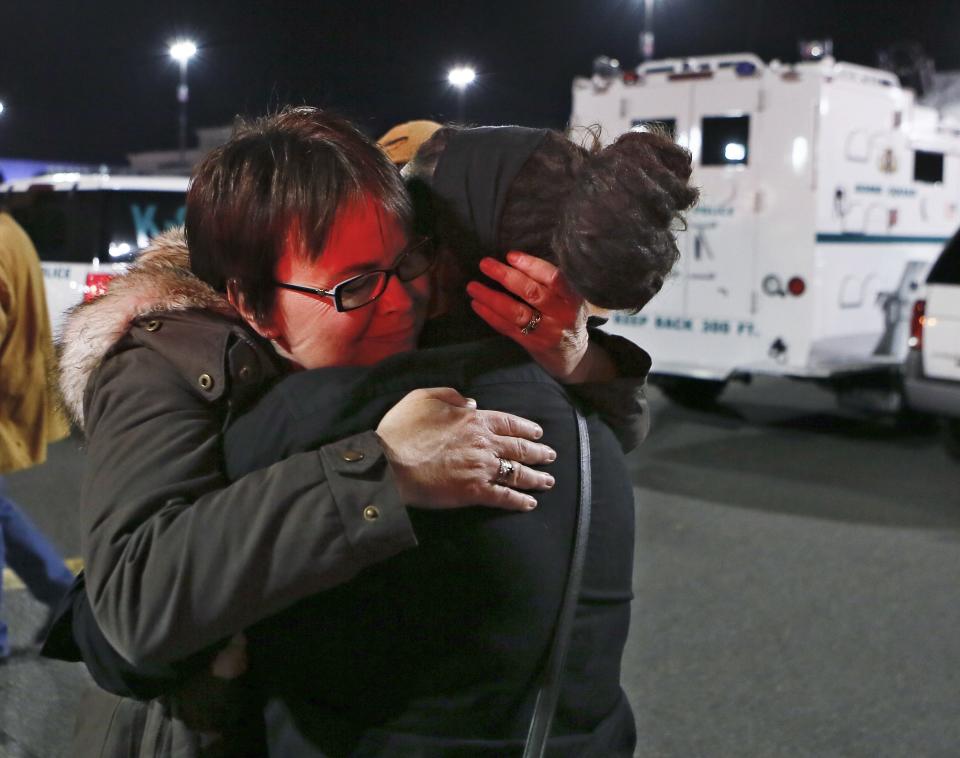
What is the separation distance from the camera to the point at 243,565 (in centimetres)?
128

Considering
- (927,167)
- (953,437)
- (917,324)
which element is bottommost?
(953,437)

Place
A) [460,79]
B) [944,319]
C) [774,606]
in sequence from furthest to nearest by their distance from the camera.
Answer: [460,79] → [944,319] → [774,606]

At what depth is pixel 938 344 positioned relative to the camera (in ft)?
26.9

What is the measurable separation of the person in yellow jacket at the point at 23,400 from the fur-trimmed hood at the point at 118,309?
10.5 ft

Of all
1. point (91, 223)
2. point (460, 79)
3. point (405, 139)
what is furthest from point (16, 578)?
point (460, 79)

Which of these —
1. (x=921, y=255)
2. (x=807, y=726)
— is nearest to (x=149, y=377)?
(x=807, y=726)

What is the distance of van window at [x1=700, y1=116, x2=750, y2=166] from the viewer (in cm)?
977

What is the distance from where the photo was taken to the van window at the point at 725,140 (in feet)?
32.1

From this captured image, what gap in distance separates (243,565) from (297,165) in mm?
477

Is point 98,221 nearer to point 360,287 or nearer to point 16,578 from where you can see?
point 16,578

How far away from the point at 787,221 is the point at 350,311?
28.2ft

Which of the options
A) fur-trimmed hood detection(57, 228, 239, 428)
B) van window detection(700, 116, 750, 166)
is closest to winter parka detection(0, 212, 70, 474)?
fur-trimmed hood detection(57, 228, 239, 428)

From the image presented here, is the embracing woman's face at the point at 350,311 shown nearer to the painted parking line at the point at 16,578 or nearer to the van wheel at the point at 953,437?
the painted parking line at the point at 16,578

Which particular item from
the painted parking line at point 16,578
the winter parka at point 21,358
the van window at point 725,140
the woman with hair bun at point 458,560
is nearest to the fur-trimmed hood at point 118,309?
the woman with hair bun at point 458,560
